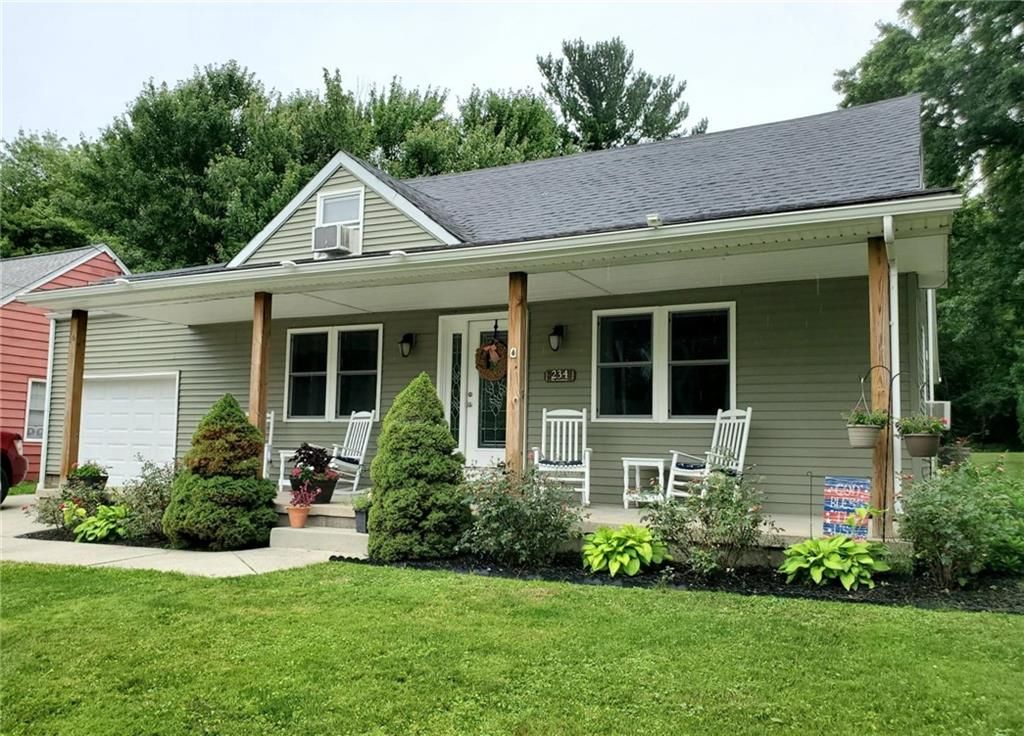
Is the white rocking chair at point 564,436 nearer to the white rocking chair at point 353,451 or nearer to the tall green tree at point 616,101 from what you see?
the white rocking chair at point 353,451

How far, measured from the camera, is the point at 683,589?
4.39 meters

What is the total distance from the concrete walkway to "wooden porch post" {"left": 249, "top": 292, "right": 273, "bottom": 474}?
141cm

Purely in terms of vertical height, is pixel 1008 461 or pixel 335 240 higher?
pixel 335 240

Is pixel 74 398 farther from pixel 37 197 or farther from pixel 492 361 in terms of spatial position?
pixel 37 197

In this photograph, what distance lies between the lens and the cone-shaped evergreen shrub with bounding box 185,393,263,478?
6.29 meters

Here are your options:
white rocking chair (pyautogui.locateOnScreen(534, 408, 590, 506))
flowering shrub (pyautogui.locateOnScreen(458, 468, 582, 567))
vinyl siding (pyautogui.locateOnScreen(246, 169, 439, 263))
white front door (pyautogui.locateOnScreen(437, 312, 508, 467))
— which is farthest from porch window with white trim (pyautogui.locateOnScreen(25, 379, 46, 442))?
flowering shrub (pyautogui.locateOnScreen(458, 468, 582, 567))

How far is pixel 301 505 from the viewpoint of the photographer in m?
6.43

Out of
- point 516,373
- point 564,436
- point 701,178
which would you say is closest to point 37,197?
point 564,436

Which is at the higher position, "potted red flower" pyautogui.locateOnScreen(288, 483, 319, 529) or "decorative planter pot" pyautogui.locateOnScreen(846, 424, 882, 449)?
"decorative planter pot" pyautogui.locateOnScreen(846, 424, 882, 449)

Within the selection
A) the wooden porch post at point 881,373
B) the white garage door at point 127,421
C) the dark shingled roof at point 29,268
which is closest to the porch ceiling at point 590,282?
the wooden porch post at point 881,373

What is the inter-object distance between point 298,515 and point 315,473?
1.58 feet

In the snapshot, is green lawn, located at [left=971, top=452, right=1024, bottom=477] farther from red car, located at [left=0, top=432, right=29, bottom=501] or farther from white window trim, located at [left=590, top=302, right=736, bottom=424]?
red car, located at [left=0, top=432, right=29, bottom=501]

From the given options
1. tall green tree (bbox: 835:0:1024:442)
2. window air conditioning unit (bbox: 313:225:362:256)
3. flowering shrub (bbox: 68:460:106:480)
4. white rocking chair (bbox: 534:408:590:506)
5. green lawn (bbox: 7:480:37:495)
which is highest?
tall green tree (bbox: 835:0:1024:442)

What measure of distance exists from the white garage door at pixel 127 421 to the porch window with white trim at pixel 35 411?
8.21 ft
